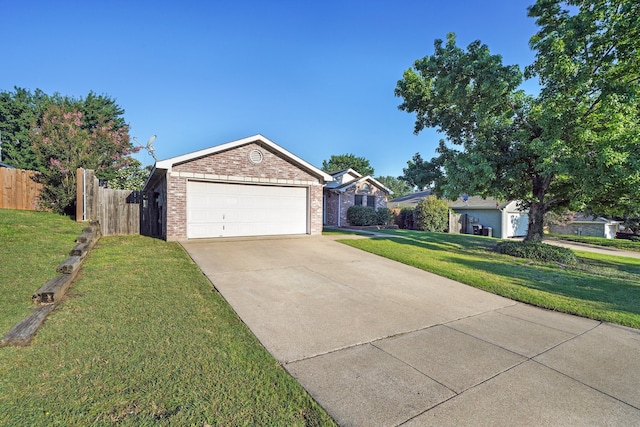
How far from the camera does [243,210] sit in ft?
39.0

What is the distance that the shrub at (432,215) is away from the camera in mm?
21266

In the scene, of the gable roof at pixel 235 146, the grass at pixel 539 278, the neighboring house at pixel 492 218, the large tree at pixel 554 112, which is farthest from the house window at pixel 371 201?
the grass at pixel 539 278

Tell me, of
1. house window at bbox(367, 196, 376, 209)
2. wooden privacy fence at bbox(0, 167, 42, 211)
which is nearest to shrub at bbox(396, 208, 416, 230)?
house window at bbox(367, 196, 376, 209)

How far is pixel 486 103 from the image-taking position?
33.7ft

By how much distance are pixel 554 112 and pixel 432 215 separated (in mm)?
12642

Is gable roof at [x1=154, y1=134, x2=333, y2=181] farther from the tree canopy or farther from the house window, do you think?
the house window

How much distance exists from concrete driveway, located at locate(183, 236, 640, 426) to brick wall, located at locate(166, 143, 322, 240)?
506 centimetres

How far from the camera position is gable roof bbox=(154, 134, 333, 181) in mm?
10359

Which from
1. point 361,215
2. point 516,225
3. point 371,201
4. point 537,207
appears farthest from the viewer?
point 516,225

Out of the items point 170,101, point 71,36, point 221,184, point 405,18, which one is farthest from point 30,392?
point 170,101

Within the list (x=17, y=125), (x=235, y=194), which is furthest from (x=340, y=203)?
(x=17, y=125)

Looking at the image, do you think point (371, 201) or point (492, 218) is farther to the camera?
point (492, 218)

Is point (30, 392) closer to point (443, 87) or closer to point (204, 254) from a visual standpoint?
point (204, 254)

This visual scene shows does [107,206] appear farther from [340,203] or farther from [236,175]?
[340,203]
